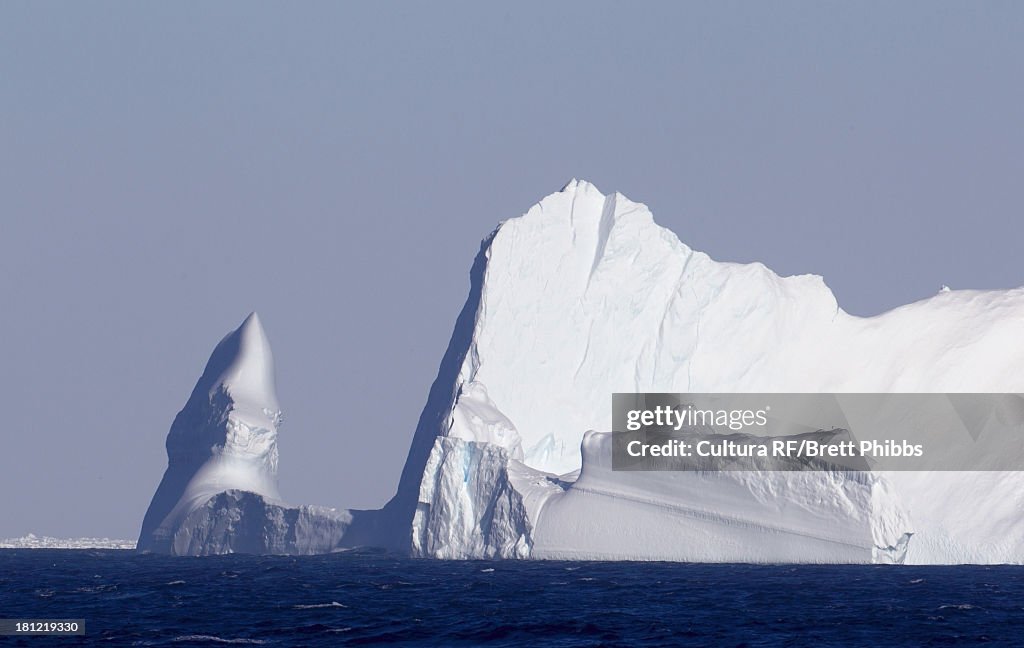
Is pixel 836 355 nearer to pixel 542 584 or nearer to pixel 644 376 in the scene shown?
pixel 644 376

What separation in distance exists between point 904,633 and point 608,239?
30607 mm

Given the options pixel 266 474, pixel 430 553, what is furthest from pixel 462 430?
pixel 266 474

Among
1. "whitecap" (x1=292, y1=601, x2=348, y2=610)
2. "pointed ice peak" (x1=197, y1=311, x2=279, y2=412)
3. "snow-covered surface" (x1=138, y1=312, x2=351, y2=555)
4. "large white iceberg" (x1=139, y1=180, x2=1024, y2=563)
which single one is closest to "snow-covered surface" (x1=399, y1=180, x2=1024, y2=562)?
"large white iceberg" (x1=139, y1=180, x2=1024, y2=563)

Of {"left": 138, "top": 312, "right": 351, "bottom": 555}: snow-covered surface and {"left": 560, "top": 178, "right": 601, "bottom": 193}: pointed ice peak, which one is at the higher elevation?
{"left": 560, "top": 178, "right": 601, "bottom": 193}: pointed ice peak

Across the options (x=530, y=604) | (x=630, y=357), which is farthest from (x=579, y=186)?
(x=530, y=604)

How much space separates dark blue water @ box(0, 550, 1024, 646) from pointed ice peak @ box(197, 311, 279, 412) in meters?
13.6

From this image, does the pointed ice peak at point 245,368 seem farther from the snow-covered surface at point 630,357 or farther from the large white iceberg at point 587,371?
the snow-covered surface at point 630,357

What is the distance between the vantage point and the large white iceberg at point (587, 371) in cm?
5131

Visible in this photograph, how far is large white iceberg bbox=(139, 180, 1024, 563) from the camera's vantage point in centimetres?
5131

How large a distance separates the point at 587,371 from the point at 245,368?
1323 cm

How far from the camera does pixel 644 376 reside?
5938 centimetres

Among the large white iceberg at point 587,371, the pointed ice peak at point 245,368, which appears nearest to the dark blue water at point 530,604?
the large white iceberg at point 587,371

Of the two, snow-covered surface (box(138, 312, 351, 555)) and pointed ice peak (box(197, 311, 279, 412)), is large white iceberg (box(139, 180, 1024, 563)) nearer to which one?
snow-covered surface (box(138, 312, 351, 555))

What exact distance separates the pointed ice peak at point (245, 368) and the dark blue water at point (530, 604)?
44.5ft
